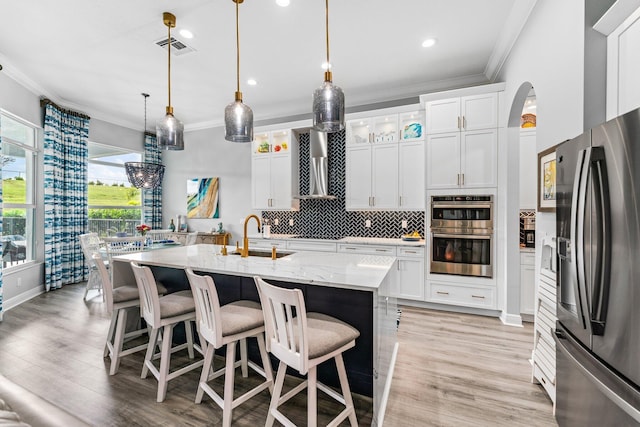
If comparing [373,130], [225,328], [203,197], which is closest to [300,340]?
[225,328]

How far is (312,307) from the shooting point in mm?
2217

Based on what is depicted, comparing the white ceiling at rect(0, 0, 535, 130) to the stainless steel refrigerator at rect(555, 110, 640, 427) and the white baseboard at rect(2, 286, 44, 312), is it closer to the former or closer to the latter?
the stainless steel refrigerator at rect(555, 110, 640, 427)

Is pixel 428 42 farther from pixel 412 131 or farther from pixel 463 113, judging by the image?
pixel 412 131

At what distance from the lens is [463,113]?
3721 mm

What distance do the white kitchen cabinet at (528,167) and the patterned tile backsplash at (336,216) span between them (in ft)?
4.23

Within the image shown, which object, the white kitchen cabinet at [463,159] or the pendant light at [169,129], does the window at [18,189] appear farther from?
the white kitchen cabinet at [463,159]

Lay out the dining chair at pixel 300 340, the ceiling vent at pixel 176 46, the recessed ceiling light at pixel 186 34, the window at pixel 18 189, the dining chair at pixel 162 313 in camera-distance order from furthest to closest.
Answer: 1. the window at pixel 18 189
2. the ceiling vent at pixel 176 46
3. the recessed ceiling light at pixel 186 34
4. the dining chair at pixel 162 313
5. the dining chair at pixel 300 340

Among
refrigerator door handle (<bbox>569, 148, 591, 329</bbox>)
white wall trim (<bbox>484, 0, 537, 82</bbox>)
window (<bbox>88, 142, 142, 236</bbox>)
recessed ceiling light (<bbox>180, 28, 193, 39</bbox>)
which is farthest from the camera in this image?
window (<bbox>88, 142, 142, 236</bbox>)

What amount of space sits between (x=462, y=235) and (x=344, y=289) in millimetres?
2273

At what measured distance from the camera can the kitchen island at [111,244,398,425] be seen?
1741mm

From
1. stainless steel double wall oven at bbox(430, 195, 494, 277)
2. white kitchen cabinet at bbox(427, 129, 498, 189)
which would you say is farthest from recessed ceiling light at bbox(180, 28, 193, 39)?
stainless steel double wall oven at bbox(430, 195, 494, 277)

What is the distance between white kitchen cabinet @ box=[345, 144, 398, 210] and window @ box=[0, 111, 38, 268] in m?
4.75

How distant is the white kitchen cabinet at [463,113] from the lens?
11.8 feet

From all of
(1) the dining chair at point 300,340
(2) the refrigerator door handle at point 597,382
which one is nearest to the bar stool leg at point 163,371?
(1) the dining chair at point 300,340
